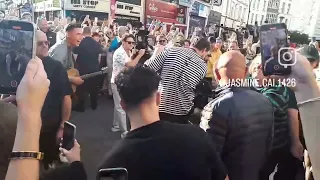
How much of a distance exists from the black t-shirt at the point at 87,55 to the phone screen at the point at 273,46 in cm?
58

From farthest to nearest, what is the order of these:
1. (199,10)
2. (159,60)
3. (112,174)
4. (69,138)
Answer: (159,60) → (199,10) → (69,138) → (112,174)

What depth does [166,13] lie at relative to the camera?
119cm

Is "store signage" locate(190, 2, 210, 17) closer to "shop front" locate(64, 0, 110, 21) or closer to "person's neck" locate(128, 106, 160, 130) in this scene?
"shop front" locate(64, 0, 110, 21)

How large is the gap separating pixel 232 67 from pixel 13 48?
0.79m

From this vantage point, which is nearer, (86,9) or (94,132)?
(86,9)

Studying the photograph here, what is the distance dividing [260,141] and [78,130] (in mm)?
664

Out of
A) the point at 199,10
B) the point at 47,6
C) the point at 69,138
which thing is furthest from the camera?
the point at 199,10

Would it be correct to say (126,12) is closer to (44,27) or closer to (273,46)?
(44,27)

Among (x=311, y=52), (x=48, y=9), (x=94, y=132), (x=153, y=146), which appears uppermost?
(x=48, y=9)

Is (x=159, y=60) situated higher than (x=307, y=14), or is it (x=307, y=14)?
(x=307, y=14)

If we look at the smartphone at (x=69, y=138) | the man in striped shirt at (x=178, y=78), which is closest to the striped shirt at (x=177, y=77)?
the man in striped shirt at (x=178, y=78)

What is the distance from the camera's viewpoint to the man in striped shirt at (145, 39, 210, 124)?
1.58m

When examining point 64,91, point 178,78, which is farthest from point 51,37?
point 178,78

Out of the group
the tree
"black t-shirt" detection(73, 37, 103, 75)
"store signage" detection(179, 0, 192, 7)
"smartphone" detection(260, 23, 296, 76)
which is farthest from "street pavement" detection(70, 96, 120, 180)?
the tree
